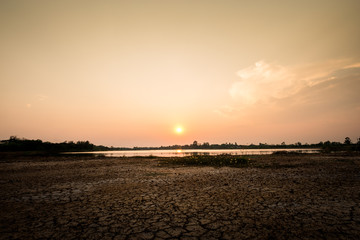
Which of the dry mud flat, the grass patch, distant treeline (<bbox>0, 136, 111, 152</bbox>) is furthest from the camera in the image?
distant treeline (<bbox>0, 136, 111, 152</bbox>)

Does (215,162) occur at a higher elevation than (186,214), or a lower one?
lower

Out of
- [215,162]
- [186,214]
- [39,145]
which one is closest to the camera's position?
[186,214]

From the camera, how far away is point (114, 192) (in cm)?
847

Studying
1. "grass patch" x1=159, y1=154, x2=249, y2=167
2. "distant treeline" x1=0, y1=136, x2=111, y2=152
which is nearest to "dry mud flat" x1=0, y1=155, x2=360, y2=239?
"grass patch" x1=159, y1=154, x2=249, y2=167

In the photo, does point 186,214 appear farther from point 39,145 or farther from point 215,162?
point 39,145

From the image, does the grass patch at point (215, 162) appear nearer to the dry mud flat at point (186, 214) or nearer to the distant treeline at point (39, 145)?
the dry mud flat at point (186, 214)

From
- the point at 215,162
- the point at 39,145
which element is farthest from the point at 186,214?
the point at 39,145

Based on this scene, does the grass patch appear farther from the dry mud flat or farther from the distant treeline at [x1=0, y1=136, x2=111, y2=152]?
the distant treeline at [x1=0, y1=136, x2=111, y2=152]

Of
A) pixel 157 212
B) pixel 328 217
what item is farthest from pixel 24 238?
pixel 328 217

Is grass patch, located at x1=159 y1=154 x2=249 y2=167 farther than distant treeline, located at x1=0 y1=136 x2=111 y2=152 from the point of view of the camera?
No

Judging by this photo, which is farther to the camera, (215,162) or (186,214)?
(215,162)

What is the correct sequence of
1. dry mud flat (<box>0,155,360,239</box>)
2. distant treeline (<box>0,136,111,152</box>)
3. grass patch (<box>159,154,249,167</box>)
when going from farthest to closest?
distant treeline (<box>0,136,111,152</box>) → grass patch (<box>159,154,249,167</box>) → dry mud flat (<box>0,155,360,239</box>)

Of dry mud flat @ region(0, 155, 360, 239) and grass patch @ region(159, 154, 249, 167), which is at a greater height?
dry mud flat @ region(0, 155, 360, 239)

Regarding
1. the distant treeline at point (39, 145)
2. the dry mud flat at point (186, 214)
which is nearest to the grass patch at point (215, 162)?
the dry mud flat at point (186, 214)
